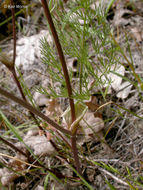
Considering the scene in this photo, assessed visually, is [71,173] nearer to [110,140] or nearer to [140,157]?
[110,140]

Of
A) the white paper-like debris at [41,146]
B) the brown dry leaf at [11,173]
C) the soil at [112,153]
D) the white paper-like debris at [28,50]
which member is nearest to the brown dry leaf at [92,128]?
the soil at [112,153]

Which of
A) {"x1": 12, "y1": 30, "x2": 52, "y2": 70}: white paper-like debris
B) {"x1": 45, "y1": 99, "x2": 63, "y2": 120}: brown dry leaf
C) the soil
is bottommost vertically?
the soil

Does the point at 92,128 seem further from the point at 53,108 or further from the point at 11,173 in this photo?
the point at 11,173

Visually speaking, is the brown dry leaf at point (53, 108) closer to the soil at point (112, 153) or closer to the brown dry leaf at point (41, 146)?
the soil at point (112, 153)

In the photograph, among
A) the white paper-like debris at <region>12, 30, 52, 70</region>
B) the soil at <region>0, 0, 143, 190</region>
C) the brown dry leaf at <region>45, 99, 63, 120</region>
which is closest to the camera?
the soil at <region>0, 0, 143, 190</region>

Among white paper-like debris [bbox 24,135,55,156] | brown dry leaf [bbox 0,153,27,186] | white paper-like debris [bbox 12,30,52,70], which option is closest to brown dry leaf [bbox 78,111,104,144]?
white paper-like debris [bbox 24,135,55,156]

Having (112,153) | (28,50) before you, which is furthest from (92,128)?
(28,50)

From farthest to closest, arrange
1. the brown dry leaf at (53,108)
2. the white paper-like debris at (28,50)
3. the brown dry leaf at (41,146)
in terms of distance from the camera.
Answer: the white paper-like debris at (28,50), the brown dry leaf at (53,108), the brown dry leaf at (41,146)

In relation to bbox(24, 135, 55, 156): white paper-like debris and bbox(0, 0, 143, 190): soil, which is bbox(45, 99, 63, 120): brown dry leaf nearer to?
bbox(0, 0, 143, 190): soil
